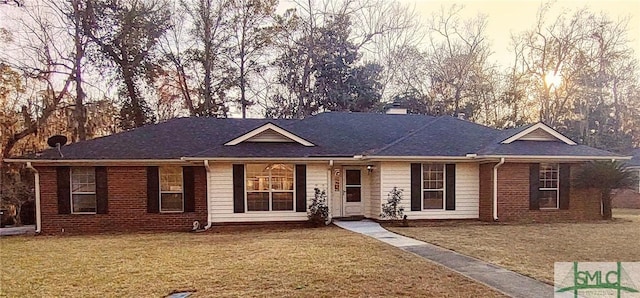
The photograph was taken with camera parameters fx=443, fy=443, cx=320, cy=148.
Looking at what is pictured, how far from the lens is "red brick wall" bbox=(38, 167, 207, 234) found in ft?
44.3

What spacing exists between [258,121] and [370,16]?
47.1 ft

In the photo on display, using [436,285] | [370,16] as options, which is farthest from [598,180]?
[370,16]

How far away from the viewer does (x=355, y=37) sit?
2848 cm

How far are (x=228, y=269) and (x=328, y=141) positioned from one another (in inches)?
357

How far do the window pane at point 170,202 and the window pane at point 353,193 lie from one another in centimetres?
556

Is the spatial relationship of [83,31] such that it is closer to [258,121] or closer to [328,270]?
[258,121]

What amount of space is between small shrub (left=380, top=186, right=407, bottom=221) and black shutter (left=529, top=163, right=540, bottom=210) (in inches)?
168

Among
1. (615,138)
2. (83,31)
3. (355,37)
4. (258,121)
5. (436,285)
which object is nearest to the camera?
(436,285)

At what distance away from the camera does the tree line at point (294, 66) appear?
22.0m

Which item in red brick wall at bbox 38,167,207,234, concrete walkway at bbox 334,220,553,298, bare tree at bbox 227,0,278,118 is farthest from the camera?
bare tree at bbox 227,0,278,118

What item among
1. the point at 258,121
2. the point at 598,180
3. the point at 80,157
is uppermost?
the point at 258,121

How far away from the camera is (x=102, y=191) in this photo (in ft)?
44.6

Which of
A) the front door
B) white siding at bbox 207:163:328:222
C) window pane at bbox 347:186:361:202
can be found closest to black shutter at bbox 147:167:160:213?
white siding at bbox 207:163:328:222

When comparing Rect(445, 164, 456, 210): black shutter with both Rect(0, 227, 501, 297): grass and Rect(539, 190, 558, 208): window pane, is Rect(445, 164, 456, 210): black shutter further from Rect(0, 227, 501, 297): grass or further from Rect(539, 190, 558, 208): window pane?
Rect(0, 227, 501, 297): grass
